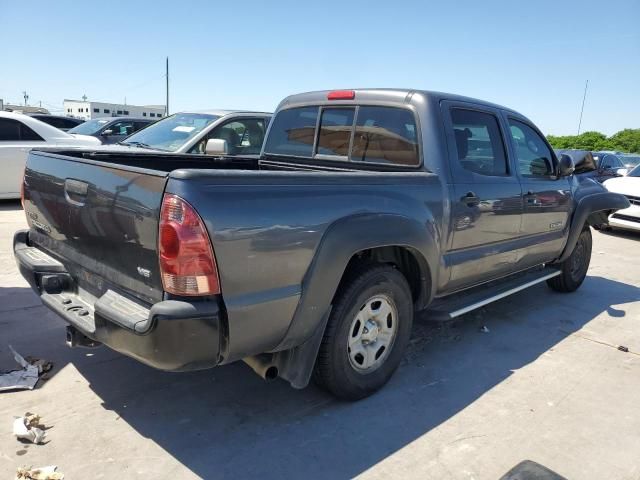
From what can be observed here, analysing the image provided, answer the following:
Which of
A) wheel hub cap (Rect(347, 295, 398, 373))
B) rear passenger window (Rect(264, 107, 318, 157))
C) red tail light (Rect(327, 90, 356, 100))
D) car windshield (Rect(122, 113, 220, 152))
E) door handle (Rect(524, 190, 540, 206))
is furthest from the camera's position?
car windshield (Rect(122, 113, 220, 152))

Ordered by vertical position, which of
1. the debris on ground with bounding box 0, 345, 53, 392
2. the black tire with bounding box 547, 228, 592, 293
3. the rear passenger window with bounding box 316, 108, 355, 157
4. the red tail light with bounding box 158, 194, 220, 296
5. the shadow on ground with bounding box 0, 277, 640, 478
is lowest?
the shadow on ground with bounding box 0, 277, 640, 478

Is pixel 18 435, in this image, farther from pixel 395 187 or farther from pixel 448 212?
pixel 448 212

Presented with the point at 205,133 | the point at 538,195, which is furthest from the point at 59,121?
the point at 538,195

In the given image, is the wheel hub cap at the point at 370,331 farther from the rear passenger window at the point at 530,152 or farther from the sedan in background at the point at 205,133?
the sedan in background at the point at 205,133

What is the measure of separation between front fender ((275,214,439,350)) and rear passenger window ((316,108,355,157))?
3.72 ft

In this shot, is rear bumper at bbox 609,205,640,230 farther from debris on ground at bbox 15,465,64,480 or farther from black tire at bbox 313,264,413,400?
debris on ground at bbox 15,465,64,480

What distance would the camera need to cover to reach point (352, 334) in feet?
10.3

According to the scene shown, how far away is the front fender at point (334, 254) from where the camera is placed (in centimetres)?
264

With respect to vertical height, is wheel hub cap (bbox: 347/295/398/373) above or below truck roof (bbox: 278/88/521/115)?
below

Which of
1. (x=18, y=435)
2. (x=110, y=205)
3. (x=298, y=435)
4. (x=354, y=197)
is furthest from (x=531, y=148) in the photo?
(x=18, y=435)

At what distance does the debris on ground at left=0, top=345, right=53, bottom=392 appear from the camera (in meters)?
3.16

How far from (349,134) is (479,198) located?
3.62ft

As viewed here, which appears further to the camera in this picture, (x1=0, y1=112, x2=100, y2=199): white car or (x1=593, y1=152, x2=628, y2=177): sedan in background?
(x1=593, y1=152, x2=628, y2=177): sedan in background

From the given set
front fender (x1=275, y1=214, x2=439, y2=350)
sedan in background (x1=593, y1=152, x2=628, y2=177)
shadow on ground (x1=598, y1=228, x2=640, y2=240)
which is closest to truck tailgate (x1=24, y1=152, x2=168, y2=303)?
front fender (x1=275, y1=214, x2=439, y2=350)
